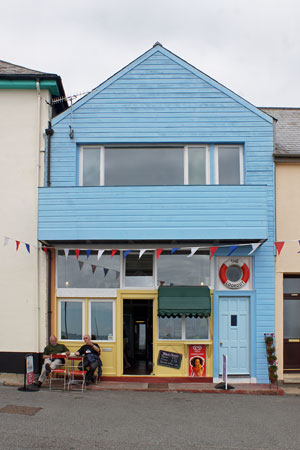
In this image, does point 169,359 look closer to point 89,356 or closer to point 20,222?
point 89,356

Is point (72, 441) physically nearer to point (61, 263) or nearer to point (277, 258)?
point (61, 263)

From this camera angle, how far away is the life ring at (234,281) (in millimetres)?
13719

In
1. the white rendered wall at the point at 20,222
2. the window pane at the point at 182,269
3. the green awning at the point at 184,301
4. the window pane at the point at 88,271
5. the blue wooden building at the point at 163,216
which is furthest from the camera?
the window pane at the point at 88,271

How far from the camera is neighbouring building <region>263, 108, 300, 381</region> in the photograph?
13.8m

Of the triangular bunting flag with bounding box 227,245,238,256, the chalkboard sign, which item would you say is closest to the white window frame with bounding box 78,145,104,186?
the triangular bunting flag with bounding box 227,245,238,256

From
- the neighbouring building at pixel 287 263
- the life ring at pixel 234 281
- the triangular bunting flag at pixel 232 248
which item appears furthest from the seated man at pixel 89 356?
→ the neighbouring building at pixel 287 263

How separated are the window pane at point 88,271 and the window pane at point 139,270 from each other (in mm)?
295

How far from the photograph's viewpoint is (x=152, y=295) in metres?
13.8

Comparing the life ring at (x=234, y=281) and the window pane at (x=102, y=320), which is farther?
the window pane at (x=102, y=320)

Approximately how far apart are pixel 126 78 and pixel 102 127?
59.2 inches

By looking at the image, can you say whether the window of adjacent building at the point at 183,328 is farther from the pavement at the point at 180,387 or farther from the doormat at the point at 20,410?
the doormat at the point at 20,410

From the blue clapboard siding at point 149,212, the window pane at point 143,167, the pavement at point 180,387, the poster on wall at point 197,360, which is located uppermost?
the window pane at point 143,167

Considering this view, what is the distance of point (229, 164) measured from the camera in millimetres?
14109

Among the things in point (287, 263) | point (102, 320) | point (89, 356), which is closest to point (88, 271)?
point (102, 320)
